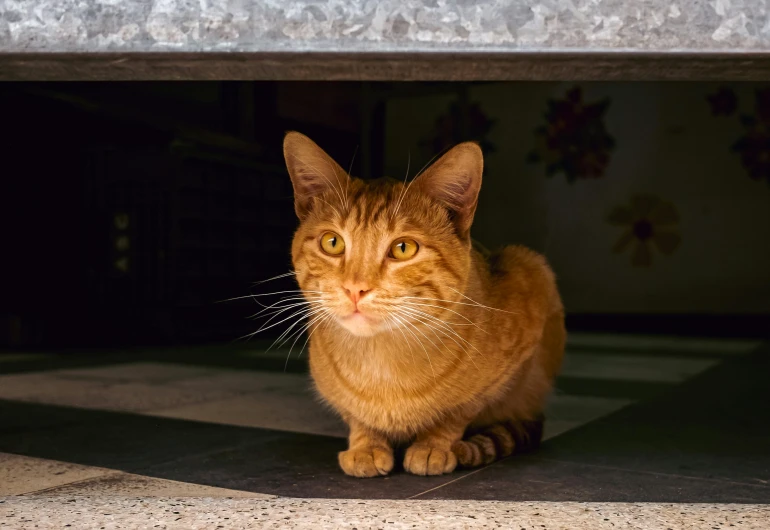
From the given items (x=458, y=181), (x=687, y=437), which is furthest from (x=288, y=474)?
(x=687, y=437)

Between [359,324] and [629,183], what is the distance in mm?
4697

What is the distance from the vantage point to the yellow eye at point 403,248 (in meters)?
1.31

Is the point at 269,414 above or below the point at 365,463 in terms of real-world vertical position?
below

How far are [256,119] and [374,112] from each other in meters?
1.80

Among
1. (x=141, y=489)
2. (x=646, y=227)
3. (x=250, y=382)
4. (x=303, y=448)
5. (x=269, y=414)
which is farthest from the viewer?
(x=646, y=227)

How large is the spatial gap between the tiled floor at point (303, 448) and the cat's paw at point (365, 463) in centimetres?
2

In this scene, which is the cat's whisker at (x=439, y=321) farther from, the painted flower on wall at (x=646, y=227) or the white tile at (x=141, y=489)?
the painted flower on wall at (x=646, y=227)

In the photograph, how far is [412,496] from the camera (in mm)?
1145

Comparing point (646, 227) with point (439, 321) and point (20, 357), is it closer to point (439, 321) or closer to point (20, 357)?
point (20, 357)

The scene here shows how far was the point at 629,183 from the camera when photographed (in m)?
5.52

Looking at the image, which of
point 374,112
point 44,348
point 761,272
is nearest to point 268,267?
point 44,348

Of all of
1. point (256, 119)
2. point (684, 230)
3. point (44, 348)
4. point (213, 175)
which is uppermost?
point (256, 119)

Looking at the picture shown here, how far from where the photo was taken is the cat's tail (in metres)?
1.36

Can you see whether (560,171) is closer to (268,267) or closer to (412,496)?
(268,267)
